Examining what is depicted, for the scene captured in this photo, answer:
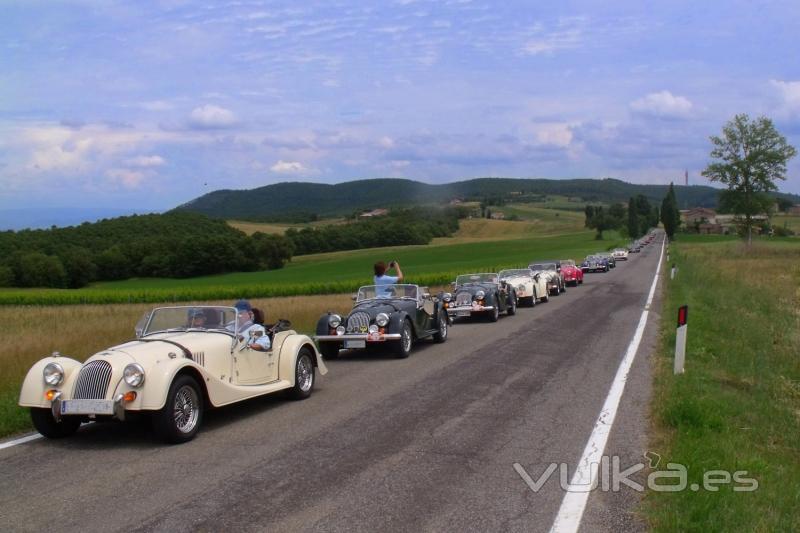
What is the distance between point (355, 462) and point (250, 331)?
300 centimetres

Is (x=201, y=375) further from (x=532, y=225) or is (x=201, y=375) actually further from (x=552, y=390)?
(x=532, y=225)

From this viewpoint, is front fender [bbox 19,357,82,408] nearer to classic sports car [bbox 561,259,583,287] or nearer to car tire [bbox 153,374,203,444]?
car tire [bbox 153,374,203,444]

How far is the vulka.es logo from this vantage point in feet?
18.9

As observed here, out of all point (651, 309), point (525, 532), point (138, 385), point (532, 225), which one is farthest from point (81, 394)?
point (532, 225)

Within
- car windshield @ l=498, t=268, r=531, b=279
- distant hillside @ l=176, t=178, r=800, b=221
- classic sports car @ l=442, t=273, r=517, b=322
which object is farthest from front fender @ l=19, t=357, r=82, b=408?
distant hillside @ l=176, t=178, r=800, b=221

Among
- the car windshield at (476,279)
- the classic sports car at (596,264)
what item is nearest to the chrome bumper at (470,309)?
the car windshield at (476,279)

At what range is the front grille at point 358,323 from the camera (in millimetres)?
13969

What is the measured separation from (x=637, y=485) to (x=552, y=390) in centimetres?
424

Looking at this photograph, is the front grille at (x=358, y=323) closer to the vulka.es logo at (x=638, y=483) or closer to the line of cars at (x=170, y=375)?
the line of cars at (x=170, y=375)

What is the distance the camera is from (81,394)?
739 centimetres

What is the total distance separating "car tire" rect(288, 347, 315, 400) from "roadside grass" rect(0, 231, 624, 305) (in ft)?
128

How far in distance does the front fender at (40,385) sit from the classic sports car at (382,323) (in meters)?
6.43

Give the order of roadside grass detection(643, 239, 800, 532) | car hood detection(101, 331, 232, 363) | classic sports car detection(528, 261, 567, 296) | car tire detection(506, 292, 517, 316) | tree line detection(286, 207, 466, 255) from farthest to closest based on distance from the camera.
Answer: tree line detection(286, 207, 466, 255) → classic sports car detection(528, 261, 567, 296) → car tire detection(506, 292, 517, 316) → car hood detection(101, 331, 232, 363) → roadside grass detection(643, 239, 800, 532)

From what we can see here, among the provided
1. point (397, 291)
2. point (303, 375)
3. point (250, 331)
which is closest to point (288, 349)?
point (303, 375)
